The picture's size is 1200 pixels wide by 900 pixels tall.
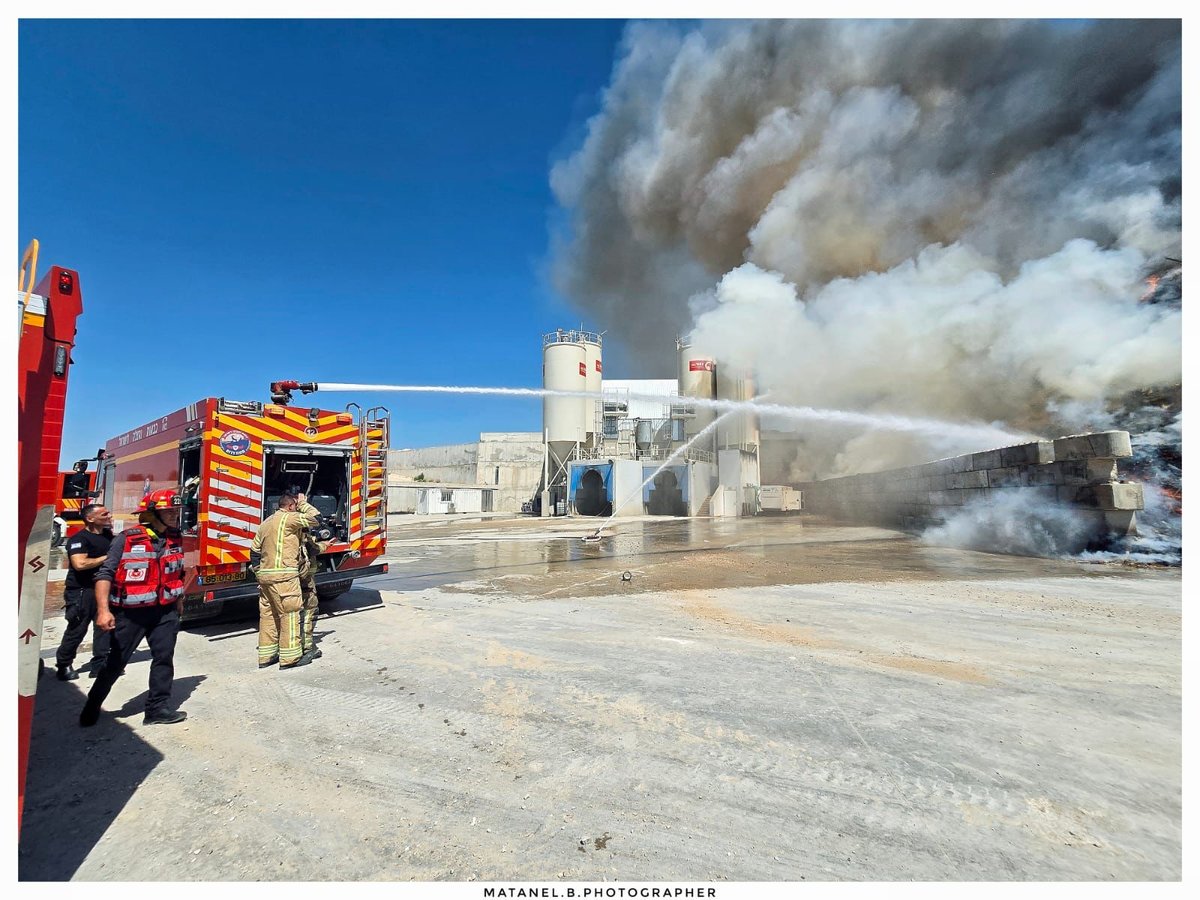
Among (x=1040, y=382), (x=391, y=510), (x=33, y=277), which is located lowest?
(x=391, y=510)

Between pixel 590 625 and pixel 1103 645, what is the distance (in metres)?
5.05

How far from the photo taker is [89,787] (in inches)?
117

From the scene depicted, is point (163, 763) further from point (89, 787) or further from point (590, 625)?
point (590, 625)

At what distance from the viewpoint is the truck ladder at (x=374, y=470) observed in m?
7.16

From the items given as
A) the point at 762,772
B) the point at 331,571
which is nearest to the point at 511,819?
the point at 762,772

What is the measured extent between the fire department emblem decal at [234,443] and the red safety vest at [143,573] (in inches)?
86.7

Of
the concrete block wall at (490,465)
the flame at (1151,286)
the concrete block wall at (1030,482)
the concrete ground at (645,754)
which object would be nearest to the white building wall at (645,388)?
the concrete block wall at (490,465)

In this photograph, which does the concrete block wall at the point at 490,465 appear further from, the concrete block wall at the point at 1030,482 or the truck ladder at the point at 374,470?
the truck ladder at the point at 374,470

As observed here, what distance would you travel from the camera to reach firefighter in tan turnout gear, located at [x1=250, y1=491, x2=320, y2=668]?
16.4 ft

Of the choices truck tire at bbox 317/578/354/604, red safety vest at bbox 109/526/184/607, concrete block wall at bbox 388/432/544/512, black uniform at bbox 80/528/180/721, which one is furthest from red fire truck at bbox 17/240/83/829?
concrete block wall at bbox 388/432/544/512

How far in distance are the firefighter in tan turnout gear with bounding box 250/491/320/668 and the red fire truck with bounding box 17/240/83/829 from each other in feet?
8.75

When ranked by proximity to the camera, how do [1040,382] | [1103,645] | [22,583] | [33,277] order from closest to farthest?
[22,583] < [33,277] < [1103,645] < [1040,382]

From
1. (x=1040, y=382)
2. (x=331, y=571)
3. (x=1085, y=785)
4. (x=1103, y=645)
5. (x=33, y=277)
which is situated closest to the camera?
(x=33, y=277)

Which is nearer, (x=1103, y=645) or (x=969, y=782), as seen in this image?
(x=969, y=782)
